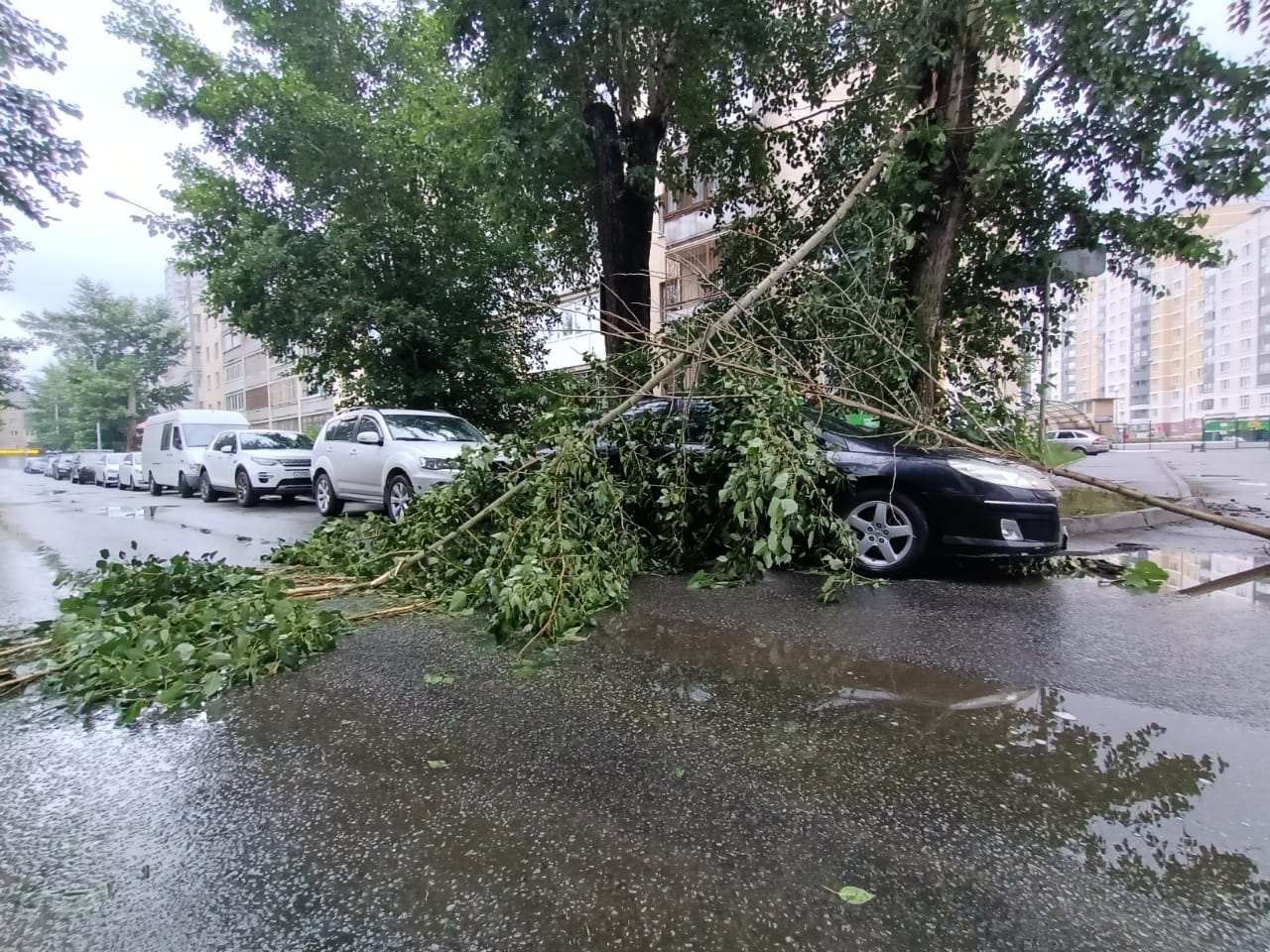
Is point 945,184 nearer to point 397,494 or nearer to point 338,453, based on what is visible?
point 397,494

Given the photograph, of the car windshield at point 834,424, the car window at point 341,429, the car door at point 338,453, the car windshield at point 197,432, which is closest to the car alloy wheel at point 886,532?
the car windshield at point 834,424

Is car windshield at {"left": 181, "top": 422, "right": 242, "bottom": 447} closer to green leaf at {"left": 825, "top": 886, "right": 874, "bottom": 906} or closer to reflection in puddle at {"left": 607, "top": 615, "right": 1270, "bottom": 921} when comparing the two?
reflection in puddle at {"left": 607, "top": 615, "right": 1270, "bottom": 921}

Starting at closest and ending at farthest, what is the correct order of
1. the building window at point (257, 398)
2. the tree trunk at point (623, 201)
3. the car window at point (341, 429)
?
the tree trunk at point (623, 201) → the car window at point (341, 429) → the building window at point (257, 398)

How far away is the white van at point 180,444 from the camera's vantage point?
17.0 m

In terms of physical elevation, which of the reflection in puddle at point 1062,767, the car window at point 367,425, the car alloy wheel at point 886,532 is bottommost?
the reflection in puddle at point 1062,767

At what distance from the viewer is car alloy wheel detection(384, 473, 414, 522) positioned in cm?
935

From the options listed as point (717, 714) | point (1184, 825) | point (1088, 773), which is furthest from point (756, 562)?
point (1184, 825)

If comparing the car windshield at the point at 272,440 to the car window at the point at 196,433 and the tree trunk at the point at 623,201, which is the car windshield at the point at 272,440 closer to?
the car window at the point at 196,433

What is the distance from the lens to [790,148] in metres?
10.5

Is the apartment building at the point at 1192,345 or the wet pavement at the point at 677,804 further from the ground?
the apartment building at the point at 1192,345

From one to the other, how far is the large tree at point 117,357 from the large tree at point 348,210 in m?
42.8

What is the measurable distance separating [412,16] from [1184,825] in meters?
16.5

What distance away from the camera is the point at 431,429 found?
10.4 m

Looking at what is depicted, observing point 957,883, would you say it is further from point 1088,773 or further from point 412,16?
point 412,16
